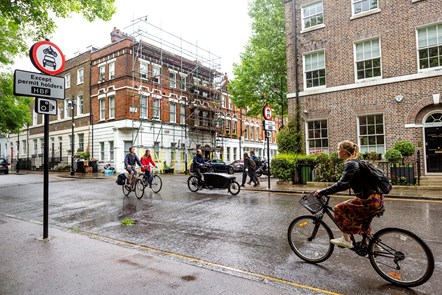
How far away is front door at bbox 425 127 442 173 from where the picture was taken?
13.0 metres

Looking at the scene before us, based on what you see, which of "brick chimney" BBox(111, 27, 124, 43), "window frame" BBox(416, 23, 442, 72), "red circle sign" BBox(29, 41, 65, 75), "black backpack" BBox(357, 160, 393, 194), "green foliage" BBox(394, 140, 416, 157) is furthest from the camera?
"brick chimney" BBox(111, 27, 124, 43)

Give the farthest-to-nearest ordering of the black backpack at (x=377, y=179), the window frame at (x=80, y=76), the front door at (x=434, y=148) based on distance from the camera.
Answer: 1. the window frame at (x=80, y=76)
2. the front door at (x=434, y=148)
3. the black backpack at (x=377, y=179)

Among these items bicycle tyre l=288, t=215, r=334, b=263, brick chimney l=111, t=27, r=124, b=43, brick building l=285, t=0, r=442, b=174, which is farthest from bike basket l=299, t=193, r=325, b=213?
brick chimney l=111, t=27, r=124, b=43

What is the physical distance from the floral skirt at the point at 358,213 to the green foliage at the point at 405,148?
1080 centimetres

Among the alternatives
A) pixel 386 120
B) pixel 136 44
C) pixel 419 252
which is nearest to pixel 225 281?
pixel 419 252

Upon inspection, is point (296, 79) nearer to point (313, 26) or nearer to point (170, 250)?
point (313, 26)

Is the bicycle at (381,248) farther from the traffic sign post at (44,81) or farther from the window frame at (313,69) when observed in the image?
the window frame at (313,69)

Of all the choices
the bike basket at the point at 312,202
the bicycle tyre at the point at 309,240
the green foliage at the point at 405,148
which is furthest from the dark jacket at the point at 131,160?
the green foliage at the point at 405,148

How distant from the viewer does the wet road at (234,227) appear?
3824mm

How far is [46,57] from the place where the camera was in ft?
18.2

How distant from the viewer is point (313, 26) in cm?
1686

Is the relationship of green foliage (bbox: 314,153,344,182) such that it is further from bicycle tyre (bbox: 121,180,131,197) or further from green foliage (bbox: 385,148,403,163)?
bicycle tyre (bbox: 121,180,131,197)

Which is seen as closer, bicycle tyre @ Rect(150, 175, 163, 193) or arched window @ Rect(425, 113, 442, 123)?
bicycle tyre @ Rect(150, 175, 163, 193)

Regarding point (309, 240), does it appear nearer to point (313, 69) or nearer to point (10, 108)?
point (313, 69)
